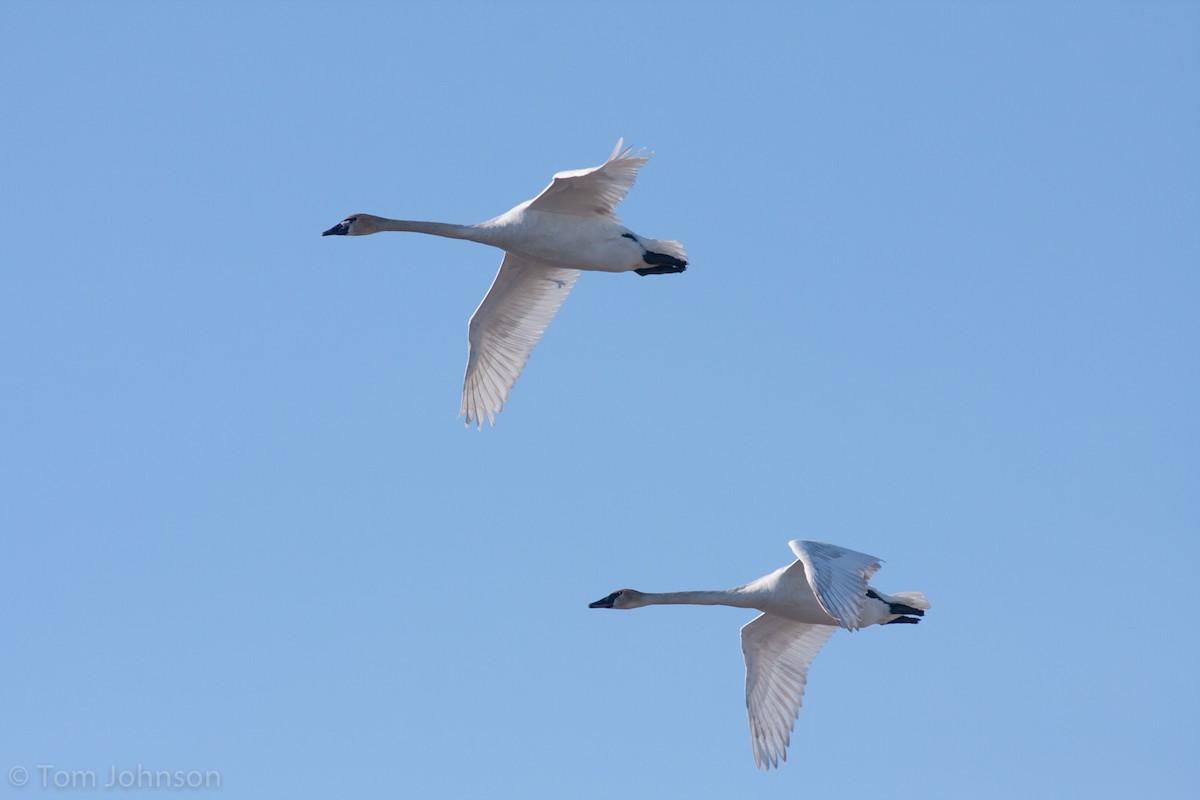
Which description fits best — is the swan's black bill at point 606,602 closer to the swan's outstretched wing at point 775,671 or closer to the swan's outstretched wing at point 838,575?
the swan's outstretched wing at point 775,671

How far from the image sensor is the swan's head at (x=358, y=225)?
26203 mm

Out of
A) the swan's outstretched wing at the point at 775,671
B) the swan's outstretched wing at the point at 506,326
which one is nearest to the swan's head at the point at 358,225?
the swan's outstretched wing at the point at 506,326

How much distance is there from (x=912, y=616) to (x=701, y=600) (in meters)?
2.60

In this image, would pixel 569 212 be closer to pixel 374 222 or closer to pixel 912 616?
pixel 374 222

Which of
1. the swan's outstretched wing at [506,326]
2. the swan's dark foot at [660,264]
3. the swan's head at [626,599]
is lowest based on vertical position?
the swan's head at [626,599]

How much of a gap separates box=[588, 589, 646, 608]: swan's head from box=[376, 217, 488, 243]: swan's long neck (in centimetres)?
483

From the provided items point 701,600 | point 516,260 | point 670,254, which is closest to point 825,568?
point 701,600

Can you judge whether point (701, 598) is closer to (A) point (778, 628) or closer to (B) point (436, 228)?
(A) point (778, 628)

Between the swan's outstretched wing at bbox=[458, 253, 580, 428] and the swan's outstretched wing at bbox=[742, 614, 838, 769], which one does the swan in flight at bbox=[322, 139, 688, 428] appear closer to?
the swan's outstretched wing at bbox=[458, 253, 580, 428]

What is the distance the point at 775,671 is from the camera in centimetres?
2523

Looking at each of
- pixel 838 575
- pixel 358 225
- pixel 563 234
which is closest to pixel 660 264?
pixel 563 234

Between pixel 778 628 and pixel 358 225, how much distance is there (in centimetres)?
748

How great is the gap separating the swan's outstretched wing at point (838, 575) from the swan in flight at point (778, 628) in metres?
0.87

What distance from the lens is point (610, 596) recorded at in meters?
26.1
